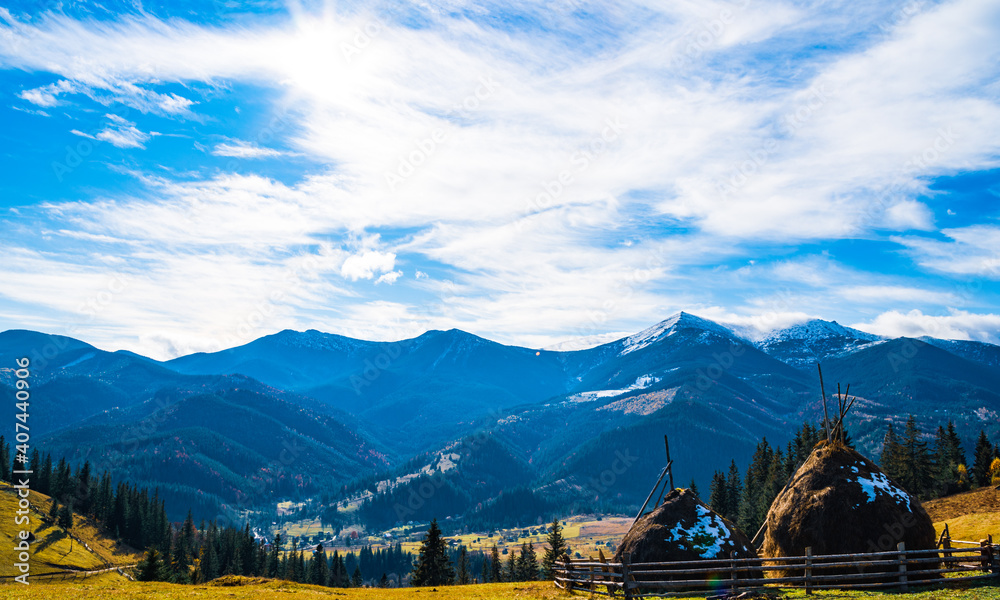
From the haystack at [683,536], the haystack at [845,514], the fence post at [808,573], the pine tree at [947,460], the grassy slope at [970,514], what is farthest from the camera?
the pine tree at [947,460]

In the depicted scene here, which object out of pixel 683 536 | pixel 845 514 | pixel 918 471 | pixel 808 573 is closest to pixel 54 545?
pixel 683 536

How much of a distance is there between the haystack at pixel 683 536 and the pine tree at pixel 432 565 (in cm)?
4796

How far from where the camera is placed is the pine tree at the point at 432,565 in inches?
3115

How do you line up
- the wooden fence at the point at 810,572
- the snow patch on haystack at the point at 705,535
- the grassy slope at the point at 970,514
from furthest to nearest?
the grassy slope at the point at 970,514
the snow patch on haystack at the point at 705,535
the wooden fence at the point at 810,572

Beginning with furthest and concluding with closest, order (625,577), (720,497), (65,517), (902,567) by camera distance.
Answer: (65,517)
(720,497)
(625,577)
(902,567)

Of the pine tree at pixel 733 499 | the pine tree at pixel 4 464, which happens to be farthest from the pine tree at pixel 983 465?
the pine tree at pixel 4 464

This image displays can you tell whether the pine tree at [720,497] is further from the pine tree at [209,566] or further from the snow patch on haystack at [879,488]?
the pine tree at [209,566]

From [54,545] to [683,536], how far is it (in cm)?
13003

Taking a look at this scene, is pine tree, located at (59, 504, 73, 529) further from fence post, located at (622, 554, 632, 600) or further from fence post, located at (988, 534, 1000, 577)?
fence post, located at (988, 534, 1000, 577)

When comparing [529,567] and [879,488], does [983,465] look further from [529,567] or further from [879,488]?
[879,488]

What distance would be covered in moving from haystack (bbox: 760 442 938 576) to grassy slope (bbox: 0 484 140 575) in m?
110

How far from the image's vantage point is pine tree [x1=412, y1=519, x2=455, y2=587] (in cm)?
7912

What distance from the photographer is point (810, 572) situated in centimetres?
3150

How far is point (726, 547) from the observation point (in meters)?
35.8
